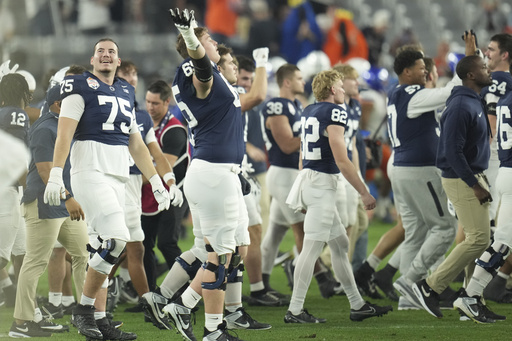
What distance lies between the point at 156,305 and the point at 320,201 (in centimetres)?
157

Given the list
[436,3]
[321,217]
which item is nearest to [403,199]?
[321,217]

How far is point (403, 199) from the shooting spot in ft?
27.1

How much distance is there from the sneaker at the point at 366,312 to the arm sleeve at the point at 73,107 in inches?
109

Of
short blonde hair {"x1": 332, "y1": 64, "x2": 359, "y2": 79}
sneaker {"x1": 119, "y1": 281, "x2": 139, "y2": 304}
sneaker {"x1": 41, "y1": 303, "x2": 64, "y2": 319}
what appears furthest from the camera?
short blonde hair {"x1": 332, "y1": 64, "x2": 359, "y2": 79}

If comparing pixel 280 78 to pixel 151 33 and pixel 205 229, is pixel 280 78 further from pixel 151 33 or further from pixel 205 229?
pixel 151 33

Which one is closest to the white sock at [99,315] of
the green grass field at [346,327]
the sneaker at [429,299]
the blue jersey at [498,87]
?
the green grass field at [346,327]

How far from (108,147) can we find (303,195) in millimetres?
1764

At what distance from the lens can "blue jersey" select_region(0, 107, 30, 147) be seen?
261 inches

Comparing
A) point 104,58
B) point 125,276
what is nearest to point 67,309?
point 125,276

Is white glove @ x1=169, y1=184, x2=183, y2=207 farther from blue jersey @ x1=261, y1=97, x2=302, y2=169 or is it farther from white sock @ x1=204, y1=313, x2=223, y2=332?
blue jersey @ x1=261, y1=97, x2=302, y2=169

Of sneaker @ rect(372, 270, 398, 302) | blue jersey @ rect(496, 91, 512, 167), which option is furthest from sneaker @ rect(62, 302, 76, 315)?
blue jersey @ rect(496, 91, 512, 167)

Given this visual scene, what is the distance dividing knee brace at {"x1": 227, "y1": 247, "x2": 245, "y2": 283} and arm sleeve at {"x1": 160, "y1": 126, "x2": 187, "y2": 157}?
6.33ft

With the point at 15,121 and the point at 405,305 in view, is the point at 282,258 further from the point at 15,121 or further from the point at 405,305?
the point at 15,121

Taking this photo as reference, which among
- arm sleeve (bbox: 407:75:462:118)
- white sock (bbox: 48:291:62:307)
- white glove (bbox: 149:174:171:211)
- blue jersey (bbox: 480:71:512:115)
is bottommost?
white sock (bbox: 48:291:62:307)
